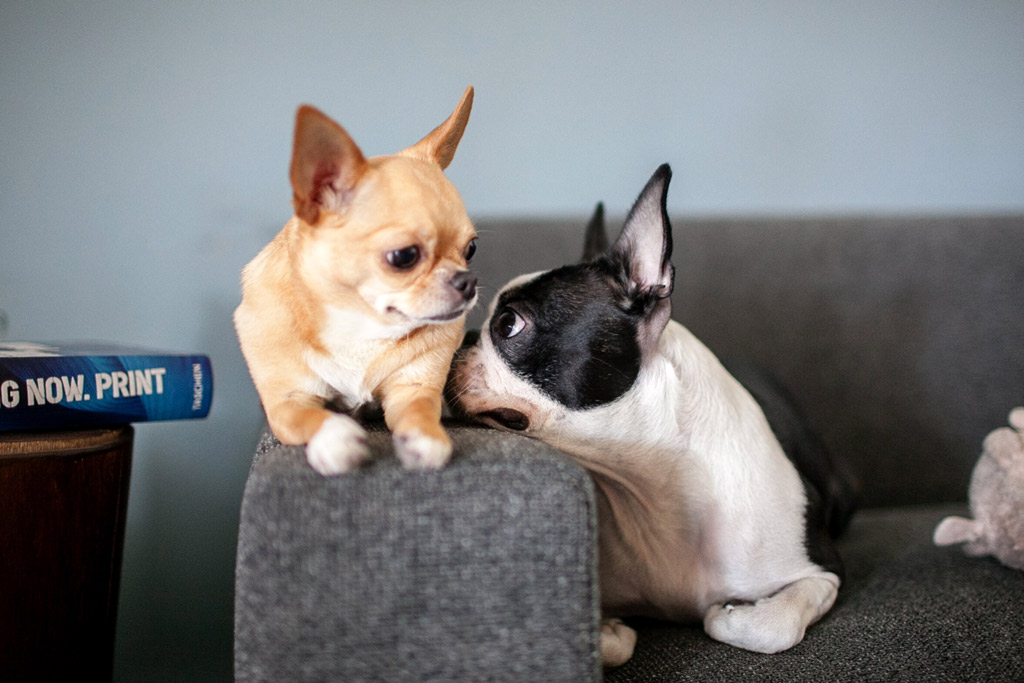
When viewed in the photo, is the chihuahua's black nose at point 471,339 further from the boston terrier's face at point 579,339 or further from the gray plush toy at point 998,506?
the gray plush toy at point 998,506

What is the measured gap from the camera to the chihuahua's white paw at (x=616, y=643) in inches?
40.7

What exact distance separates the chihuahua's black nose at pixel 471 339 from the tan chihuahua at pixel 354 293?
251mm

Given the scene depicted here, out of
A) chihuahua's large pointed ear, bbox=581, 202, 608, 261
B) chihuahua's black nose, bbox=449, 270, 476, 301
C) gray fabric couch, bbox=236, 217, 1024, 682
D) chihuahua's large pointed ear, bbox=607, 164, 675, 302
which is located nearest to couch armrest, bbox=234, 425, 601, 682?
gray fabric couch, bbox=236, 217, 1024, 682

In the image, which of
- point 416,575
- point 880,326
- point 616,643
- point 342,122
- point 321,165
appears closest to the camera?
point 416,575

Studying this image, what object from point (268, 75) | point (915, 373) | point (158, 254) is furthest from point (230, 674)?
point (915, 373)

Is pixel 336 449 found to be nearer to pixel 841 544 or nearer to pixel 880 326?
pixel 841 544

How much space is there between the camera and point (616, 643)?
105 cm

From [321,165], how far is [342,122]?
1004 millimetres

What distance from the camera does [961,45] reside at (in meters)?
2.11

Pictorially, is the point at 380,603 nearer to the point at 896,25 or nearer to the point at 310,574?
the point at 310,574

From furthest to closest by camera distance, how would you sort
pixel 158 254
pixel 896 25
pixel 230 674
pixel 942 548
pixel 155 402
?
pixel 896 25 < pixel 230 674 < pixel 158 254 < pixel 942 548 < pixel 155 402

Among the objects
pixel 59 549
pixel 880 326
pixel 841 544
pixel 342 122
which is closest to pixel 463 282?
pixel 59 549

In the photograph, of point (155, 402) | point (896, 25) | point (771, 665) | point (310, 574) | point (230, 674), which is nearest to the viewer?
point (310, 574)

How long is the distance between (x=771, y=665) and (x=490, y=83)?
1.45 metres
